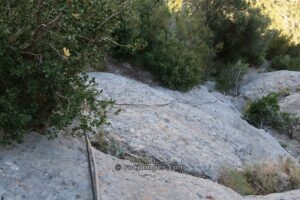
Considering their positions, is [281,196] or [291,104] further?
[291,104]

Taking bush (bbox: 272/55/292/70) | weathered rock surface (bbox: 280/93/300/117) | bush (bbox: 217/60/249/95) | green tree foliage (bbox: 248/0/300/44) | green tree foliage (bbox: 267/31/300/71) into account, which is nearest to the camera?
weathered rock surface (bbox: 280/93/300/117)

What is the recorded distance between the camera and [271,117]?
12.0 meters

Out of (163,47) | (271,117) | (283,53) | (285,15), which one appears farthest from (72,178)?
(285,15)

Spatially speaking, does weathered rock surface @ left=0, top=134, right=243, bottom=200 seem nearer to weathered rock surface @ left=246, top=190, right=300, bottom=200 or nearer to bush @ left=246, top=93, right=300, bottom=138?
weathered rock surface @ left=246, top=190, right=300, bottom=200

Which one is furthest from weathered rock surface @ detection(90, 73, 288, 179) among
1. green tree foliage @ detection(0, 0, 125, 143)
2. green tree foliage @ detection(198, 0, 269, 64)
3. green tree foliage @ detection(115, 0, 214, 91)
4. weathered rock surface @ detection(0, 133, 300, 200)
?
green tree foliage @ detection(198, 0, 269, 64)

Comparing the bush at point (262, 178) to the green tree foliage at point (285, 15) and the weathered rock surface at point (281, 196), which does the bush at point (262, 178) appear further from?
the green tree foliage at point (285, 15)

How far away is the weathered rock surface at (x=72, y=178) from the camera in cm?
426

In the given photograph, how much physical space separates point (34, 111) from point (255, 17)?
11812mm

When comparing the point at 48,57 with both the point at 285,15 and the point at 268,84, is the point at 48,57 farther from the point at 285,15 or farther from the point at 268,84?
the point at 285,15

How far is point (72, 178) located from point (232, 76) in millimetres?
10355

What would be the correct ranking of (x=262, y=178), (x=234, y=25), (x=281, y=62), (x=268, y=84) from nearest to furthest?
(x=262, y=178)
(x=268, y=84)
(x=234, y=25)
(x=281, y=62)

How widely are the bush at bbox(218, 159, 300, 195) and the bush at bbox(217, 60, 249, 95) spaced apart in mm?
6993

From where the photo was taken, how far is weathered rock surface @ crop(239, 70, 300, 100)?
1416cm

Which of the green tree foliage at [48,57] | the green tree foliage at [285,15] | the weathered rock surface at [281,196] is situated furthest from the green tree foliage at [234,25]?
the green tree foliage at [48,57]
